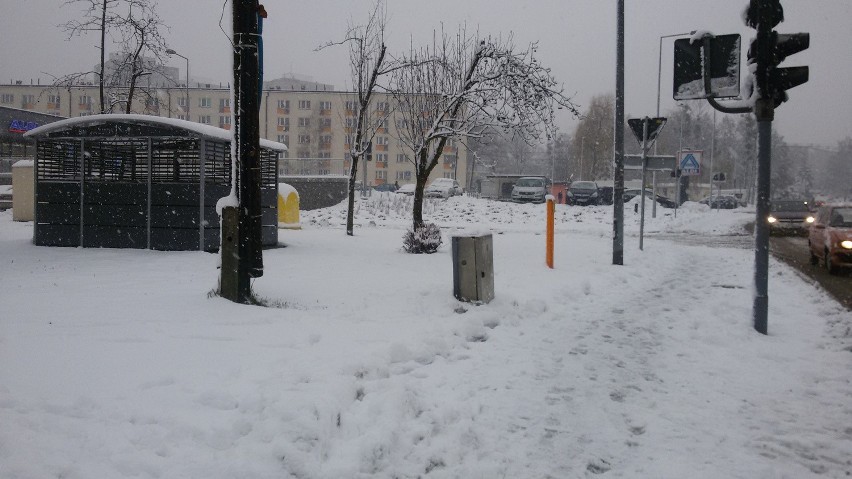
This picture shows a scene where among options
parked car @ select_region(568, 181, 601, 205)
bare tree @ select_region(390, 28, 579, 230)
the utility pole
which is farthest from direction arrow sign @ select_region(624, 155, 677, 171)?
parked car @ select_region(568, 181, 601, 205)

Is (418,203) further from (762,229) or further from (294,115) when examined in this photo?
(294,115)

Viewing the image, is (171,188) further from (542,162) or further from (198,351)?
(542,162)

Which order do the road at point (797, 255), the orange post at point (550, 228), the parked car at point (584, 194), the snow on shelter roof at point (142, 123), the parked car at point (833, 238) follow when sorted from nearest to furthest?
1. the road at point (797, 255)
2. the orange post at point (550, 228)
3. the parked car at point (833, 238)
4. the snow on shelter roof at point (142, 123)
5. the parked car at point (584, 194)

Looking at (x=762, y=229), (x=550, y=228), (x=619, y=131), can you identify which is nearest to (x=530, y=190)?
(x=619, y=131)

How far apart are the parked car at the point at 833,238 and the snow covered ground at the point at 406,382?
4.03 m

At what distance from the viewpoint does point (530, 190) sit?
41.7 metres

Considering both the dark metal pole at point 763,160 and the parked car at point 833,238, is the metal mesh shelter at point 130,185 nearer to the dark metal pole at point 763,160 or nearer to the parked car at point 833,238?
the dark metal pole at point 763,160

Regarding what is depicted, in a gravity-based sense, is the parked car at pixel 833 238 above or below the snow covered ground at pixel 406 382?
above

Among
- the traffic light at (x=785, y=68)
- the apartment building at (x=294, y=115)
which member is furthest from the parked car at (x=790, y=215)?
the apartment building at (x=294, y=115)

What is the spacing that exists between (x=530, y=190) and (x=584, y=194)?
347cm

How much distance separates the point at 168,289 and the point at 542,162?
138 metres

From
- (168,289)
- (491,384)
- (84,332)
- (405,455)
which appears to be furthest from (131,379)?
(168,289)

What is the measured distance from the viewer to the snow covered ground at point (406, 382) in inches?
141

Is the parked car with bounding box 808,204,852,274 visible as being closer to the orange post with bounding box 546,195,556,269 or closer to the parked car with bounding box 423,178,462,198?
the orange post with bounding box 546,195,556,269
